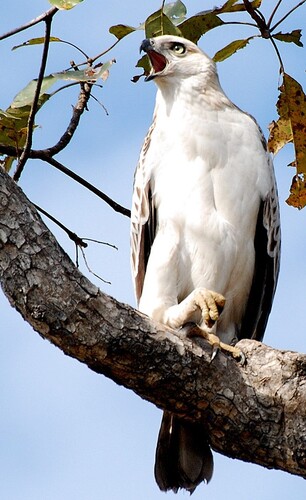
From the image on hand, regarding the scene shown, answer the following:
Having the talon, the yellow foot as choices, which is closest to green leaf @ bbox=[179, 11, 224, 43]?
the yellow foot

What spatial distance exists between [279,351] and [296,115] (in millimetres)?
1331

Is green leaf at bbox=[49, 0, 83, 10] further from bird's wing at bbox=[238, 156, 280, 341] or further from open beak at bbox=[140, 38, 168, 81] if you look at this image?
bird's wing at bbox=[238, 156, 280, 341]

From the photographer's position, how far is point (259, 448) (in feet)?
15.8

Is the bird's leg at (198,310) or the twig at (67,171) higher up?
the twig at (67,171)

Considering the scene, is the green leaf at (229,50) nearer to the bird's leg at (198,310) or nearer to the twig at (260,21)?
the twig at (260,21)

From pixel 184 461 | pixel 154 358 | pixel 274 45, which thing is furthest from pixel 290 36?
pixel 184 461

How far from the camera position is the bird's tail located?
5.49 meters

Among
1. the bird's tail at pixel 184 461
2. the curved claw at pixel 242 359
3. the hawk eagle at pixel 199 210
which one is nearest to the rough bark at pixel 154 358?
the curved claw at pixel 242 359

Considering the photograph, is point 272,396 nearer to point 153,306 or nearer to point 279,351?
point 279,351

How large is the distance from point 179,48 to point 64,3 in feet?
6.83

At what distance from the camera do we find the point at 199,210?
236 inches

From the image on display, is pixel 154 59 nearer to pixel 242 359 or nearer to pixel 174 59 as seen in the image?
pixel 174 59

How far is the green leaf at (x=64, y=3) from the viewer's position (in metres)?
4.55

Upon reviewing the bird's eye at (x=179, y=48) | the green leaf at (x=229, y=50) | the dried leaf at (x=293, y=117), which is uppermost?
the bird's eye at (x=179, y=48)
